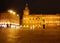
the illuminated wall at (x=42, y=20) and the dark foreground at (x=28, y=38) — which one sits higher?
the illuminated wall at (x=42, y=20)

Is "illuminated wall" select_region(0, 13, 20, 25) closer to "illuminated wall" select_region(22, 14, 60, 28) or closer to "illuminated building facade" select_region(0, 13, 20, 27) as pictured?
"illuminated building facade" select_region(0, 13, 20, 27)

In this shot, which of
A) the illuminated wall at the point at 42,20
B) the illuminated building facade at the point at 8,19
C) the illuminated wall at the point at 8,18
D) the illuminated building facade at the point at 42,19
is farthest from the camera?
the illuminated wall at the point at 42,20

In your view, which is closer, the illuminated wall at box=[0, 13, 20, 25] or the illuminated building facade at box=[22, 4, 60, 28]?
the illuminated wall at box=[0, 13, 20, 25]

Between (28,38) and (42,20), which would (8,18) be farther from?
(28,38)

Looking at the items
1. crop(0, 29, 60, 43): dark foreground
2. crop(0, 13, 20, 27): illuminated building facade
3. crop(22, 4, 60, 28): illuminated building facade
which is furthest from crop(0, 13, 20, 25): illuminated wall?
crop(0, 29, 60, 43): dark foreground

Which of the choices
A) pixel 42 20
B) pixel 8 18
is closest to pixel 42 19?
pixel 42 20

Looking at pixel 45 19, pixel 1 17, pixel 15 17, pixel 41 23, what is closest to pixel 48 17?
pixel 45 19

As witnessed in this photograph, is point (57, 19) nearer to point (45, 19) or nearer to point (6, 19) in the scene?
point (45, 19)

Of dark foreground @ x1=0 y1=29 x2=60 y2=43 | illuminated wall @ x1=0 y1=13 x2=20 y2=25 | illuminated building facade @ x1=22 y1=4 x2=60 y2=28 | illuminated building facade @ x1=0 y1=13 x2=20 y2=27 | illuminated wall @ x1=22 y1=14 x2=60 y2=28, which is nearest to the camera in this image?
dark foreground @ x1=0 y1=29 x2=60 y2=43

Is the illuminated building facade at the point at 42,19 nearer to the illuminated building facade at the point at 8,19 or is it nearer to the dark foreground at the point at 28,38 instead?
the illuminated building facade at the point at 8,19

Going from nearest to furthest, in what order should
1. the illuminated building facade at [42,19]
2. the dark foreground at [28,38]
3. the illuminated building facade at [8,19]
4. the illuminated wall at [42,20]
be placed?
the dark foreground at [28,38] < the illuminated building facade at [8,19] < the illuminated building facade at [42,19] < the illuminated wall at [42,20]

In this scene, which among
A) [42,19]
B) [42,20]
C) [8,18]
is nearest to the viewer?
[8,18]

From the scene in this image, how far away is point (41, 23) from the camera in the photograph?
76.5 metres

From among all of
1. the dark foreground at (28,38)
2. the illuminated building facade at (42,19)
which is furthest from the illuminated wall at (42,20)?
the dark foreground at (28,38)
